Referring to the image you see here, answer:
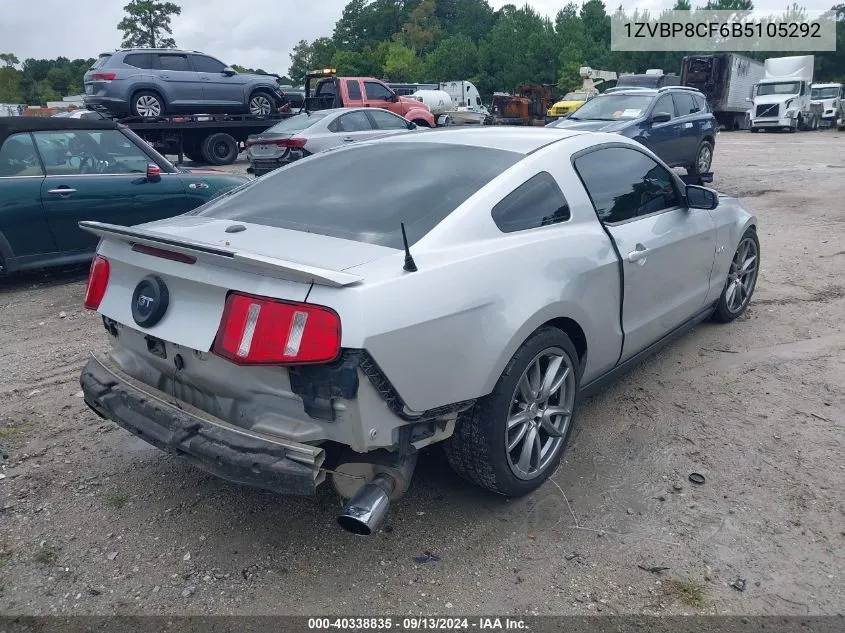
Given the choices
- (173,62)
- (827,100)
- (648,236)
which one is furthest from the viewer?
(827,100)

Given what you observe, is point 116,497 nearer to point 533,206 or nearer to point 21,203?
point 533,206

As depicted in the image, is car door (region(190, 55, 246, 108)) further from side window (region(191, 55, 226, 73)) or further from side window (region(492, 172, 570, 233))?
side window (region(492, 172, 570, 233))

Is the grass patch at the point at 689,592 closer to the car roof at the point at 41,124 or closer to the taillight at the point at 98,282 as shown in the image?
the taillight at the point at 98,282

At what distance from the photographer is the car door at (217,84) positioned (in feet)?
52.5

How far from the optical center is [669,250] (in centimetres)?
396

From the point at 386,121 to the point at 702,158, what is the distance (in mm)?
5954

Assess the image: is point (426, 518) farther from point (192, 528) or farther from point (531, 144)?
point (531, 144)

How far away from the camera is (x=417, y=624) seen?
2.43m

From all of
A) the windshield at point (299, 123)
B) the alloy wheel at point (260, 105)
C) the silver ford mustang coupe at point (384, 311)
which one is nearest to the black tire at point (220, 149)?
the alloy wheel at point (260, 105)

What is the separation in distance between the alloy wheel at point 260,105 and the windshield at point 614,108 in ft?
28.4

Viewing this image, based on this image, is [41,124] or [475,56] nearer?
[41,124]

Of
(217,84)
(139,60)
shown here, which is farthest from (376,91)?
(139,60)

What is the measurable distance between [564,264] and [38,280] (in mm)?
5949

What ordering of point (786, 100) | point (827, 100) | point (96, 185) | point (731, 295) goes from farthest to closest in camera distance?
point (827, 100) < point (786, 100) < point (96, 185) < point (731, 295)
